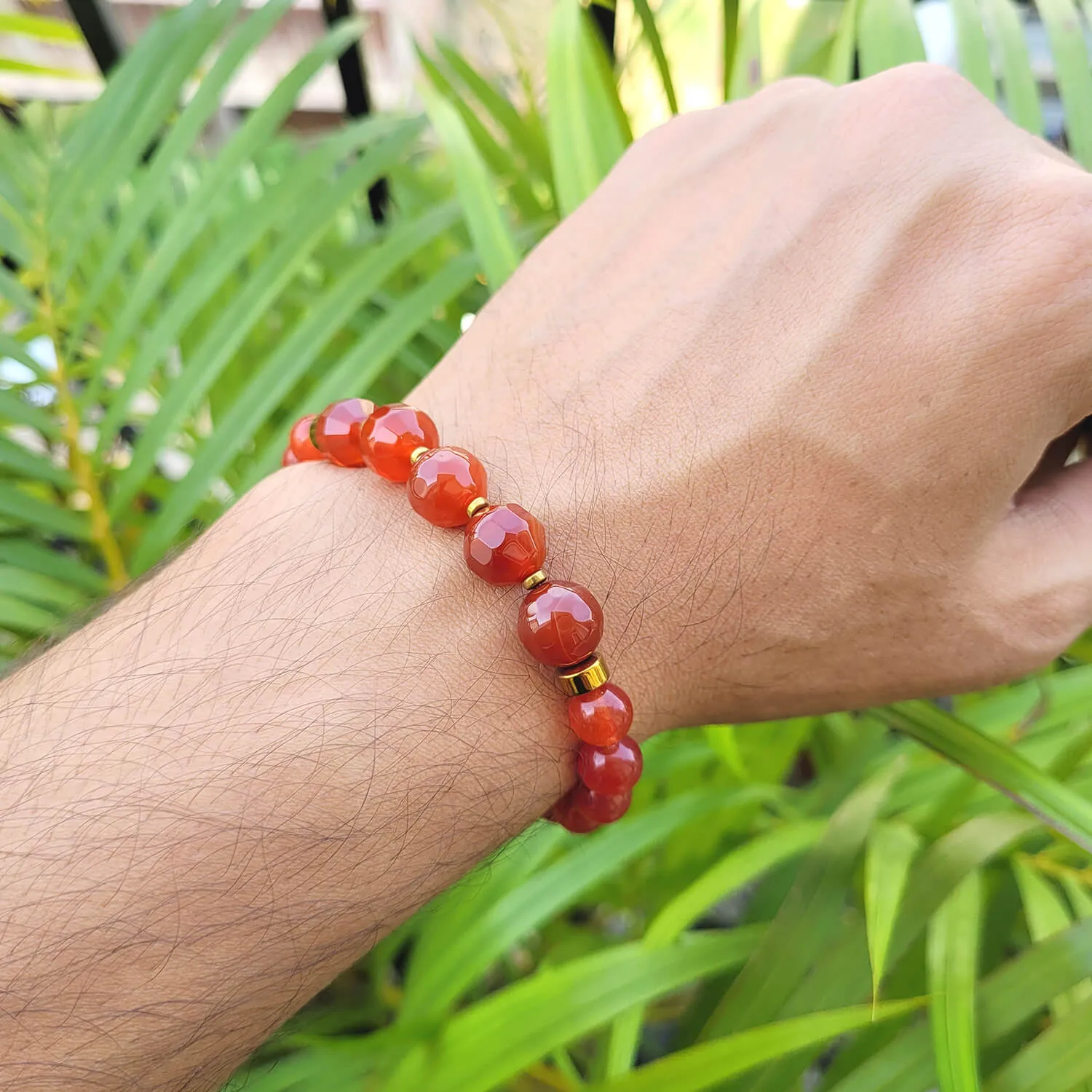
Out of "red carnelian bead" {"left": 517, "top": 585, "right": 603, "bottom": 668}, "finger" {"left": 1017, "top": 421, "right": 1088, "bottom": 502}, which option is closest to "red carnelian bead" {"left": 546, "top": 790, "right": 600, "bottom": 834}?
"red carnelian bead" {"left": 517, "top": 585, "right": 603, "bottom": 668}

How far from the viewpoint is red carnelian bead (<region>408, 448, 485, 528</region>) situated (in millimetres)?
453

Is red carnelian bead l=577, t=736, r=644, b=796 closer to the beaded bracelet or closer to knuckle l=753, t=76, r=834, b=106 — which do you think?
the beaded bracelet

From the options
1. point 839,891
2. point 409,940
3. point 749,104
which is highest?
point 749,104

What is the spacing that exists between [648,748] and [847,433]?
0.34 m

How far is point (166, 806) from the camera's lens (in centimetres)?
Answer: 39

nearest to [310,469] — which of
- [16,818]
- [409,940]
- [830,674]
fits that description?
[16,818]

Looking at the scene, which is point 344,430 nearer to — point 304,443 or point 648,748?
point 304,443

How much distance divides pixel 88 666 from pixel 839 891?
47 centimetres

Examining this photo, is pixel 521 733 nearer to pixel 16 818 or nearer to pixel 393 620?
pixel 393 620

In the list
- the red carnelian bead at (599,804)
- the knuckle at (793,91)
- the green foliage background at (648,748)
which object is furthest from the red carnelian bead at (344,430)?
the knuckle at (793,91)

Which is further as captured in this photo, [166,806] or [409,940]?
[409,940]

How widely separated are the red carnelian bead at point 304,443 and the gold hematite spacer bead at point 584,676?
23 cm

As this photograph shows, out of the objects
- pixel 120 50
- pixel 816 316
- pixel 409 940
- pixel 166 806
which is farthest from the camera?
pixel 120 50

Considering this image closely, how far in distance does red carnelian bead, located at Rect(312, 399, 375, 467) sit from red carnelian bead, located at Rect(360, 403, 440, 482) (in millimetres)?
17
